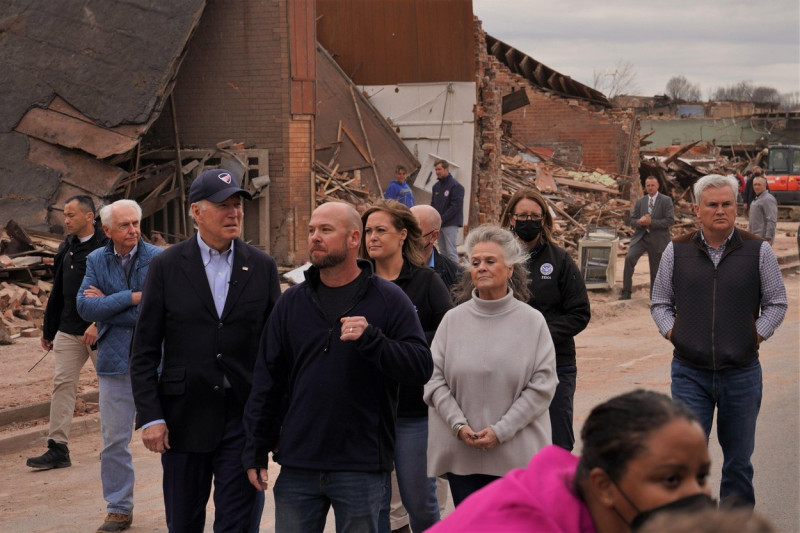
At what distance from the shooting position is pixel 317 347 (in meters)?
4.51

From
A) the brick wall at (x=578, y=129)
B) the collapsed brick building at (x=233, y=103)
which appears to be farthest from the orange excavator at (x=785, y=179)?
the collapsed brick building at (x=233, y=103)

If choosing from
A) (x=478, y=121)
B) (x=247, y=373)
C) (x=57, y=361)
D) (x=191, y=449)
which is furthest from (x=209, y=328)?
(x=478, y=121)

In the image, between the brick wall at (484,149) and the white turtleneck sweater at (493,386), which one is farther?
the brick wall at (484,149)

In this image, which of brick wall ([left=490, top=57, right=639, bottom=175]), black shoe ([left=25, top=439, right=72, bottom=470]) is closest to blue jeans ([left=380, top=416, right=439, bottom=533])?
black shoe ([left=25, top=439, right=72, bottom=470])

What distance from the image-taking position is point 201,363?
16.5 feet

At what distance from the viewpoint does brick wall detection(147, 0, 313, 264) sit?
18.6m

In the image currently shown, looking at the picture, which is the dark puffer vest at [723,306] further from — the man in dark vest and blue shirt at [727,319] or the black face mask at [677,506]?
the black face mask at [677,506]

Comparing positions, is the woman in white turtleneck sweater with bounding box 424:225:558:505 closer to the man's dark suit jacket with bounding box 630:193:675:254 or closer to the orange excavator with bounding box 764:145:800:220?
the man's dark suit jacket with bounding box 630:193:675:254

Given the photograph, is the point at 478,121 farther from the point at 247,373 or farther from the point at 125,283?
the point at 247,373

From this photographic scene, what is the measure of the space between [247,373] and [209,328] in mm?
288

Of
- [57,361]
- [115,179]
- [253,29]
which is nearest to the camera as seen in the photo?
[57,361]

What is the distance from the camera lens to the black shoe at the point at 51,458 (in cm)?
823

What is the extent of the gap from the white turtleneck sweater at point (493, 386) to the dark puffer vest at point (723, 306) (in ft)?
4.21

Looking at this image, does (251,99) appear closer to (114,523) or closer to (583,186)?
(114,523)
